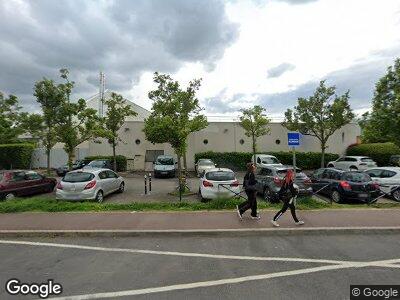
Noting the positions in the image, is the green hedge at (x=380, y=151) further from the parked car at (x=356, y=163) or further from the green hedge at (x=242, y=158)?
the green hedge at (x=242, y=158)

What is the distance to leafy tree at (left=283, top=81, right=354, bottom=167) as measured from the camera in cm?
2844

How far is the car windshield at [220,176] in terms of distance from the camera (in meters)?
13.8

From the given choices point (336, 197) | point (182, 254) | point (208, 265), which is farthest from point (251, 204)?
point (336, 197)

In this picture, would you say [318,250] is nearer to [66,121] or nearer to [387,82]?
[387,82]

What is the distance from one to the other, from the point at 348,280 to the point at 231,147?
28389mm

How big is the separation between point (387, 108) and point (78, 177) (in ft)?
45.2

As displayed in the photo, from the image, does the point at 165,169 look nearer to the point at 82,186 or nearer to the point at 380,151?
the point at 82,186

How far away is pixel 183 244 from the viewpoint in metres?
8.15

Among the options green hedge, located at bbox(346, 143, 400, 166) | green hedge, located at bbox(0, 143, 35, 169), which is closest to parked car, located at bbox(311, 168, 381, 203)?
green hedge, located at bbox(346, 143, 400, 166)

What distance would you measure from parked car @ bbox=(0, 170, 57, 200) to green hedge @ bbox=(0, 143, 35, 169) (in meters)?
18.4

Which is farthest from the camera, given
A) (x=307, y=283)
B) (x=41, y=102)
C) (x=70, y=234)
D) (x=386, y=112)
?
(x=41, y=102)

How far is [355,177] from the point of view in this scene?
14570 mm

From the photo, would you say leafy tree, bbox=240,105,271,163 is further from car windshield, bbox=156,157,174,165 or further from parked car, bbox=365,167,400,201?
parked car, bbox=365,167,400,201

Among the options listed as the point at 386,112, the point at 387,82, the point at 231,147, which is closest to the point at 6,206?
the point at 386,112
